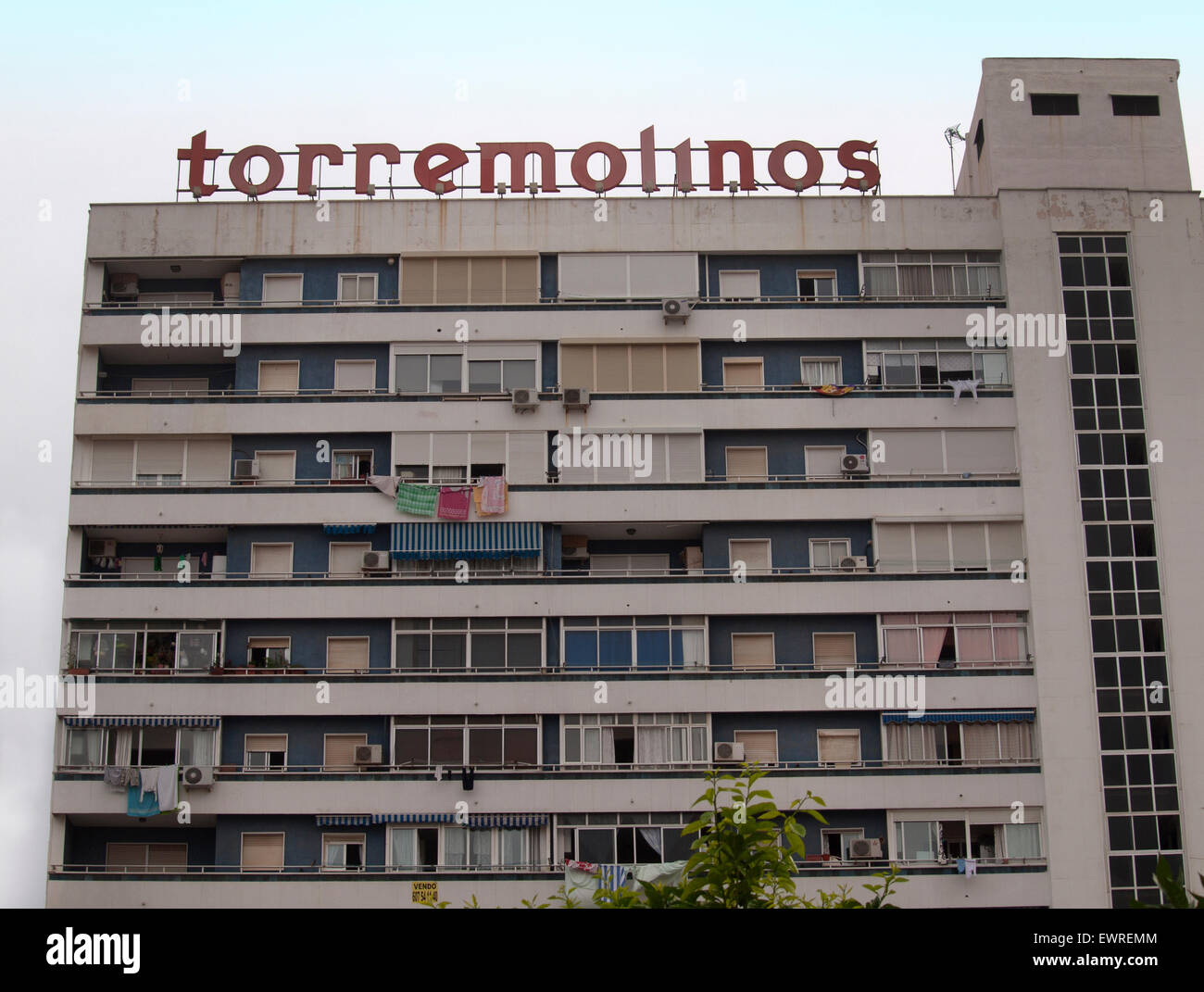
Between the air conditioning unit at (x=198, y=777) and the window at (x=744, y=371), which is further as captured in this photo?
the window at (x=744, y=371)

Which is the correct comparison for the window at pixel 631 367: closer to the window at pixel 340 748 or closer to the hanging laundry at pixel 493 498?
the hanging laundry at pixel 493 498

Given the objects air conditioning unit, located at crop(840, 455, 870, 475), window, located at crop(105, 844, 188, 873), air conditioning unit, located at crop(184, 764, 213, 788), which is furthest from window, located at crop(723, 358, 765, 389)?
window, located at crop(105, 844, 188, 873)

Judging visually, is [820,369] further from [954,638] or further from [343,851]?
[343,851]

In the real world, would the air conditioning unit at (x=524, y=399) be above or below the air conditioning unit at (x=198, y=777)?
above

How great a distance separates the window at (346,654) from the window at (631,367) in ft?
34.9

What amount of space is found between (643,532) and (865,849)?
474 inches

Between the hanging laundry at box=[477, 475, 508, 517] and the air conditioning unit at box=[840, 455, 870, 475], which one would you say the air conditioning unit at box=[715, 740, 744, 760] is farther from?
the hanging laundry at box=[477, 475, 508, 517]

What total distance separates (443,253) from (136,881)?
2213 centimetres

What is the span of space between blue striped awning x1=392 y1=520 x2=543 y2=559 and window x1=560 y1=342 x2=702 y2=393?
17.0 feet

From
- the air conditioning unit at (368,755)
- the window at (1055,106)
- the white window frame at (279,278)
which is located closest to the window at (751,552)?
the air conditioning unit at (368,755)

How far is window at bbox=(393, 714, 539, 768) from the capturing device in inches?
1569

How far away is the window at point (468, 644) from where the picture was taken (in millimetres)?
40688
